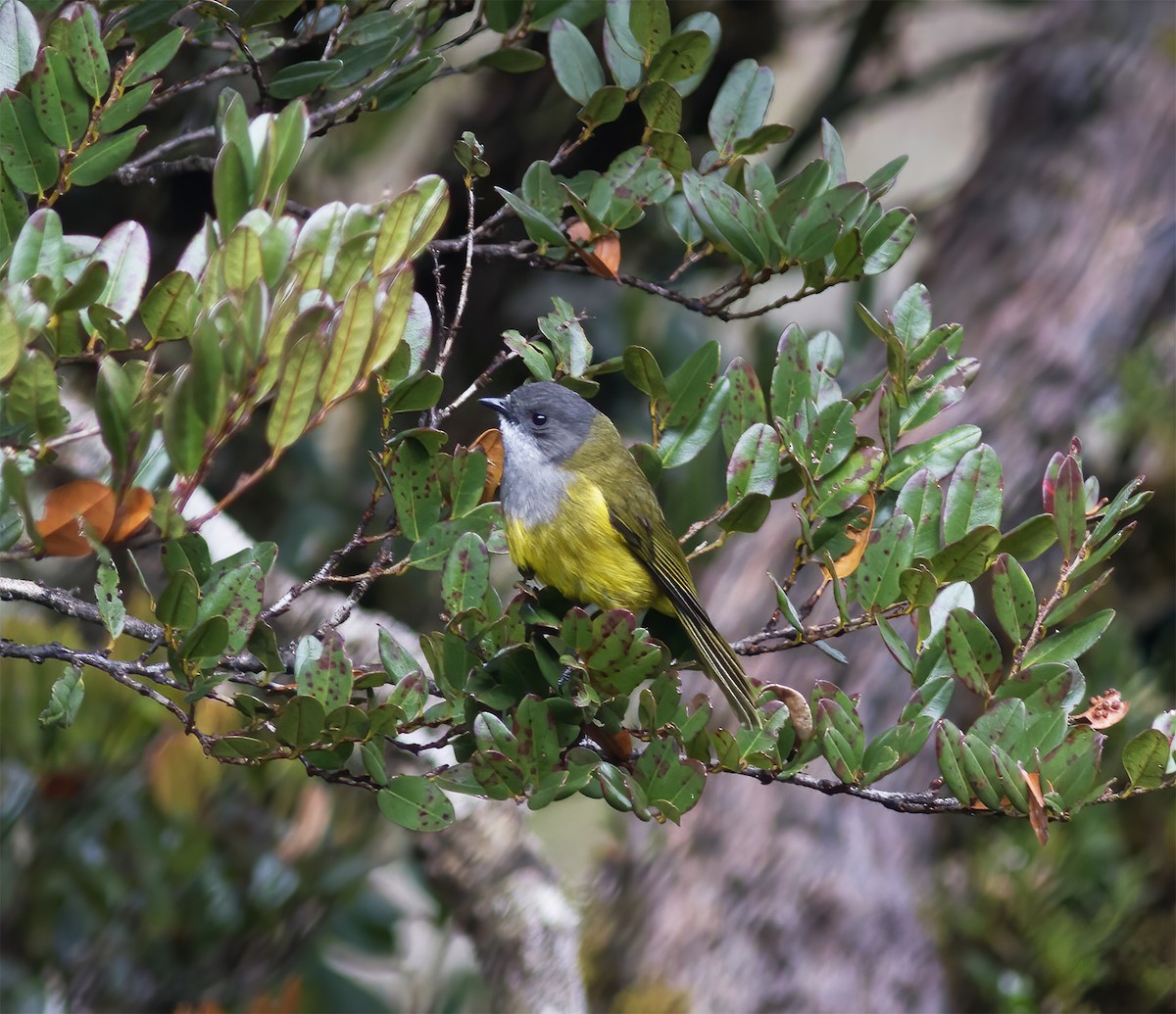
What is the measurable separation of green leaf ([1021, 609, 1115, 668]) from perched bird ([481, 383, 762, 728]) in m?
0.59

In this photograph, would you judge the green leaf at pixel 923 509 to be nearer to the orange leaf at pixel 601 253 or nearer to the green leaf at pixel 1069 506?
the green leaf at pixel 1069 506

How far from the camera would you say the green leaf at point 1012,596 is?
5.82 ft

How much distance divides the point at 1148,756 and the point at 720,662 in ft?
2.43

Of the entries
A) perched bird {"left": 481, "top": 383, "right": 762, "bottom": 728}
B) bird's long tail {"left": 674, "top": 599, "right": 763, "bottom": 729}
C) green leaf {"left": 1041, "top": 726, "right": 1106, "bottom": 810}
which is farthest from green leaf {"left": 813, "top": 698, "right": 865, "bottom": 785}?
perched bird {"left": 481, "top": 383, "right": 762, "bottom": 728}

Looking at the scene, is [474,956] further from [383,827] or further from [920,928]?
[920,928]

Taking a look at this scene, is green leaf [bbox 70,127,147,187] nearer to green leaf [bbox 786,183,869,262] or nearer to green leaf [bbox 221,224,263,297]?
green leaf [bbox 221,224,263,297]

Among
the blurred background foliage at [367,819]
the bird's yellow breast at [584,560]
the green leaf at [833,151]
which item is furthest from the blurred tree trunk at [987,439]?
the green leaf at [833,151]

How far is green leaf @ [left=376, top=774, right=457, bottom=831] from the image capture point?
1686 millimetres

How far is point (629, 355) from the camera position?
1.96 m

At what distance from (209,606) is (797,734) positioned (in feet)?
2.63

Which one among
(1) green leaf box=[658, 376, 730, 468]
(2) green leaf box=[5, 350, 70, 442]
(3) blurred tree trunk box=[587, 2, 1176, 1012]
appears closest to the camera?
(2) green leaf box=[5, 350, 70, 442]

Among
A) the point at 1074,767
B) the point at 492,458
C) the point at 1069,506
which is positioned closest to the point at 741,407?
the point at 492,458

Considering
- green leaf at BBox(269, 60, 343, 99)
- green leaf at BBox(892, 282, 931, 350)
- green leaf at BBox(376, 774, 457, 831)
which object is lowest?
green leaf at BBox(376, 774, 457, 831)

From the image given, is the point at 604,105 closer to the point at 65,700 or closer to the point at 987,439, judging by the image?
the point at 65,700
